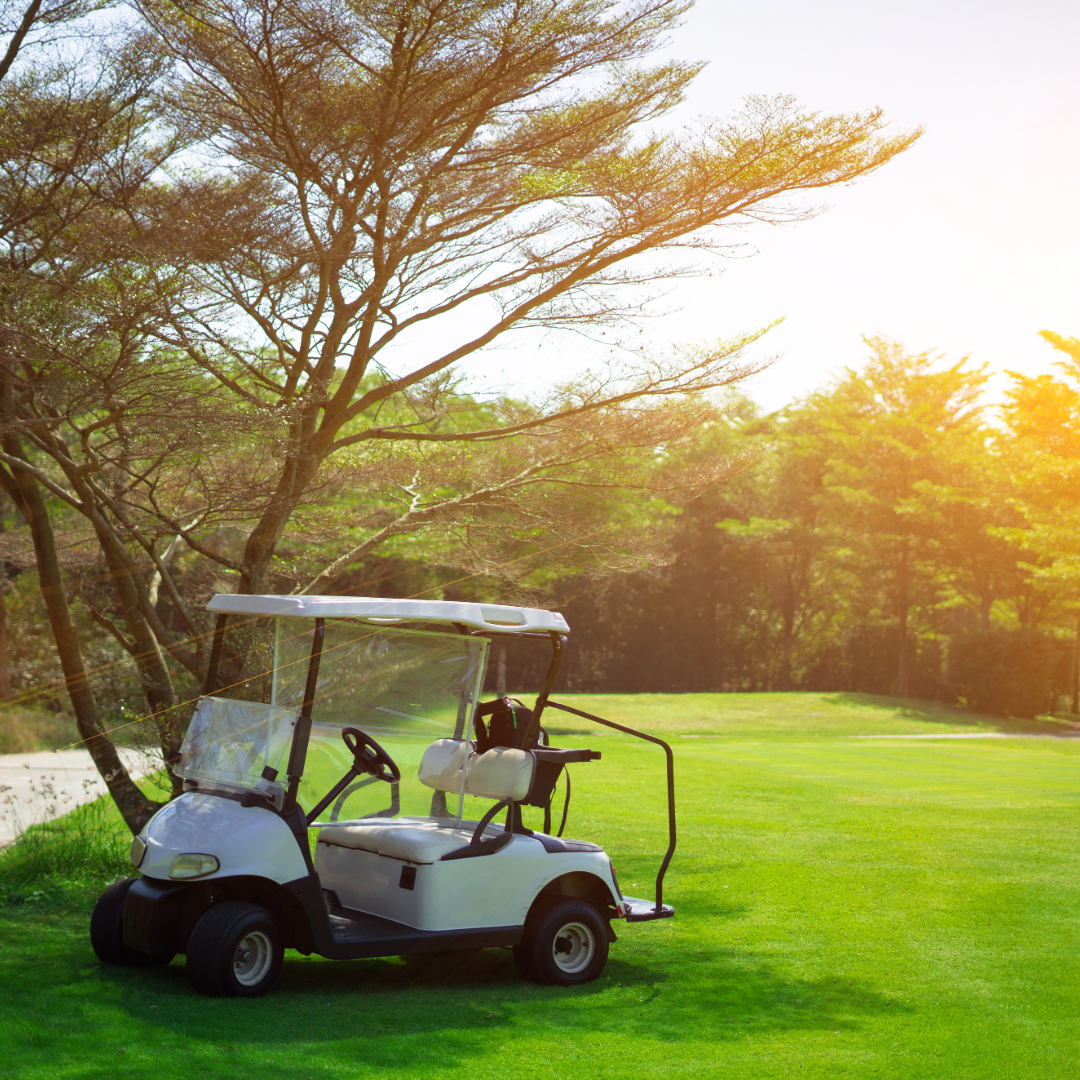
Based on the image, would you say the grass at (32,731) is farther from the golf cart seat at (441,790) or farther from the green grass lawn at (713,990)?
the golf cart seat at (441,790)

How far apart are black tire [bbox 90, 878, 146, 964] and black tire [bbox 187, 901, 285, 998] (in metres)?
0.68

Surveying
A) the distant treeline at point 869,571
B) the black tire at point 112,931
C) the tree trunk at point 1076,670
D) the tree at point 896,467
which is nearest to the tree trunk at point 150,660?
the black tire at point 112,931

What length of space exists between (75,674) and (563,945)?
14.0 feet

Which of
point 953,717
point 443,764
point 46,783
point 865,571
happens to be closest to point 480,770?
point 443,764

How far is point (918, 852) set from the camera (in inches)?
368

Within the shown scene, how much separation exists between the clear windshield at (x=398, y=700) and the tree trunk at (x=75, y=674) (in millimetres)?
2814

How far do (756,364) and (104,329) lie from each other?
15.7ft

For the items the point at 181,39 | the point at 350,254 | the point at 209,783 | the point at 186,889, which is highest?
the point at 181,39

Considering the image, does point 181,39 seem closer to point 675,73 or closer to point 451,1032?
point 675,73

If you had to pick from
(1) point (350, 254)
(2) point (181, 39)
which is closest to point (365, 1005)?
(1) point (350, 254)

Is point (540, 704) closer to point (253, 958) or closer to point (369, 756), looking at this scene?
point (369, 756)

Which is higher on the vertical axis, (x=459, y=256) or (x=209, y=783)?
(x=459, y=256)

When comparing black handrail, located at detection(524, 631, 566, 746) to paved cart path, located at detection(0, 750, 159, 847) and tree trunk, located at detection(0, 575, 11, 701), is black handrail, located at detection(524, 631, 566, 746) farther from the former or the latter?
tree trunk, located at detection(0, 575, 11, 701)

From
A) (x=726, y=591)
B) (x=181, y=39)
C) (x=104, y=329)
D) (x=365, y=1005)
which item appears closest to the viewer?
(x=365, y=1005)
